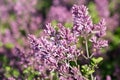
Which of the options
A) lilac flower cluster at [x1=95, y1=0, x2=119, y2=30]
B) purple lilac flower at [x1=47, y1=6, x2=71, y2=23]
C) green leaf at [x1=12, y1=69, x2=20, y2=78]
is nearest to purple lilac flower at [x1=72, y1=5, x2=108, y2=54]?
green leaf at [x1=12, y1=69, x2=20, y2=78]

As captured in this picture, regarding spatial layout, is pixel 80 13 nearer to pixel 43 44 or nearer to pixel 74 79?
pixel 43 44

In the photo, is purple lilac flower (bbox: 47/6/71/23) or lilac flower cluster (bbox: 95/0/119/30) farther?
lilac flower cluster (bbox: 95/0/119/30)

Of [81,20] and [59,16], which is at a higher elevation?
[59,16]

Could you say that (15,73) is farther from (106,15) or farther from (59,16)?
(106,15)

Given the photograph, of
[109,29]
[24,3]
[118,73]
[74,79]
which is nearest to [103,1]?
[109,29]

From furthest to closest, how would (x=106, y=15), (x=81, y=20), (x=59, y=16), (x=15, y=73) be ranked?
1. (x=106, y=15)
2. (x=59, y=16)
3. (x=15, y=73)
4. (x=81, y=20)

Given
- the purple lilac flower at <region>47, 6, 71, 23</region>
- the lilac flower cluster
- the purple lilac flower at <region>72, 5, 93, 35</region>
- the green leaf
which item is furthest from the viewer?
the lilac flower cluster

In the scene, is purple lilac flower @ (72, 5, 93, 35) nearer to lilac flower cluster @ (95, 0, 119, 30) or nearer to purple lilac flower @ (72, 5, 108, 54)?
purple lilac flower @ (72, 5, 108, 54)

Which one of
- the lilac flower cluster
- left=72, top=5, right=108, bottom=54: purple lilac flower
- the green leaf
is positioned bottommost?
left=72, top=5, right=108, bottom=54: purple lilac flower

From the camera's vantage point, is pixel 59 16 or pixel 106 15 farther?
pixel 106 15

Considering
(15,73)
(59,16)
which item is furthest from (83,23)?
(59,16)

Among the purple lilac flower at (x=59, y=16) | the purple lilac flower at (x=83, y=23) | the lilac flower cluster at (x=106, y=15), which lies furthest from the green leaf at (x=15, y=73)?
the lilac flower cluster at (x=106, y=15)

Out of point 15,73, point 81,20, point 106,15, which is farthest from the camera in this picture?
point 106,15
